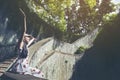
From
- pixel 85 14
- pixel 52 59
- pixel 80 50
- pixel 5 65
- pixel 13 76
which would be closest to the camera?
pixel 13 76

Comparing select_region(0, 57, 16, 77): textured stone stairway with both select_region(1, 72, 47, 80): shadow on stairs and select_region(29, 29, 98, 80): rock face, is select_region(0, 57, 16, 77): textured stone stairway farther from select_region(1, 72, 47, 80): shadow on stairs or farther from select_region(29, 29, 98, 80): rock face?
select_region(1, 72, 47, 80): shadow on stairs

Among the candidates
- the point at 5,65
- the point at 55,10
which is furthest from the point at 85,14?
the point at 5,65

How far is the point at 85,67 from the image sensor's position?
2109cm

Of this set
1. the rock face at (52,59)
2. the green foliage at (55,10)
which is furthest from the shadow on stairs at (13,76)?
the green foliage at (55,10)

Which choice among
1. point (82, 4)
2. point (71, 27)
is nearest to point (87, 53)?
point (71, 27)

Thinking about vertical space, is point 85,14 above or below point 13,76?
above

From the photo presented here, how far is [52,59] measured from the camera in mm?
18344

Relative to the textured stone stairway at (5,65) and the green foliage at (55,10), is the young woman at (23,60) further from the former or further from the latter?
the green foliage at (55,10)

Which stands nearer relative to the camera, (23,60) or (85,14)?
(23,60)

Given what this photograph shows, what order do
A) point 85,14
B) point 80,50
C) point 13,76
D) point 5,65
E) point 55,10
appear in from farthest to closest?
point 85,14, point 55,10, point 80,50, point 5,65, point 13,76

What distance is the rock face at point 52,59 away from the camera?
17217mm

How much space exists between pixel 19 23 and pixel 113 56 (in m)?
5.61

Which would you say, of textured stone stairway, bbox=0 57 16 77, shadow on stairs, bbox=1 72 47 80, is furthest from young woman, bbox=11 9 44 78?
textured stone stairway, bbox=0 57 16 77

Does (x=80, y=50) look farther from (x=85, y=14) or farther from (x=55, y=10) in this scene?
(x=85, y=14)
